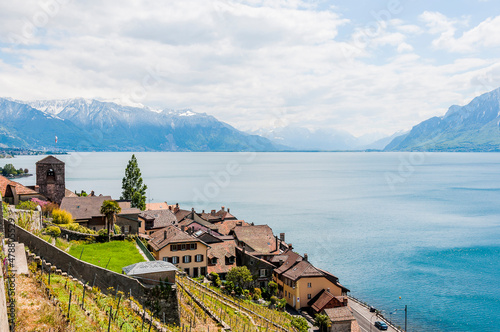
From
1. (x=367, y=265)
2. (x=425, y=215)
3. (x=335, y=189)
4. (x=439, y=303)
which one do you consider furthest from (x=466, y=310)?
(x=335, y=189)

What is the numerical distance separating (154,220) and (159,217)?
194 cm

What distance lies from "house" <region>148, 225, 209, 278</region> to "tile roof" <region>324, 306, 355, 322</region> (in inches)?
640

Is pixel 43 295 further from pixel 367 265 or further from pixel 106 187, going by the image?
pixel 106 187

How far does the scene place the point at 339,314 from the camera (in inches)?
1737

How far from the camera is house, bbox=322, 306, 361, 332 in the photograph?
43.1 m

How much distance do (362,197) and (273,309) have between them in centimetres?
11106

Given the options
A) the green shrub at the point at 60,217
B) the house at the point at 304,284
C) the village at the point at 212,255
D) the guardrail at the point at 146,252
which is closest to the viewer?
the guardrail at the point at 146,252

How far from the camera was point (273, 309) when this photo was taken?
151 ft

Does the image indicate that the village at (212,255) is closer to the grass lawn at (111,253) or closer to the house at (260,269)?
the house at (260,269)

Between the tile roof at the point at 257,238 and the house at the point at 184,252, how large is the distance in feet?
37.2

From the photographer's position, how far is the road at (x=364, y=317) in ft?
150

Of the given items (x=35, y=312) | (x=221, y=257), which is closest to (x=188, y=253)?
(x=221, y=257)

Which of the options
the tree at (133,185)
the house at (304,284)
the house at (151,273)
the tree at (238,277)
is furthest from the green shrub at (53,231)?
the tree at (133,185)

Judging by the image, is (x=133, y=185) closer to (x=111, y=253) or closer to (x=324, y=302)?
(x=324, y=302)
